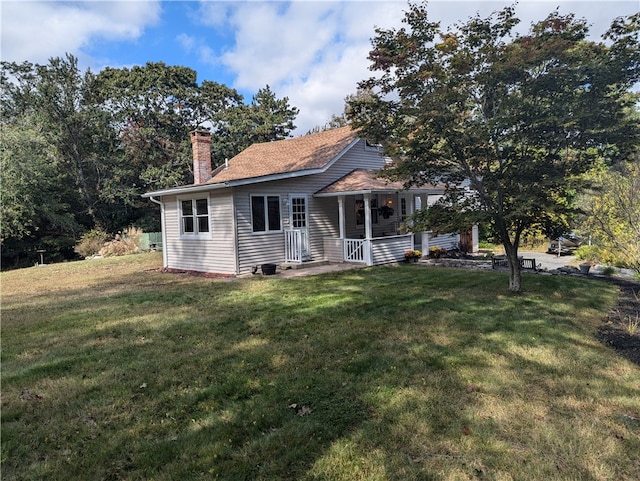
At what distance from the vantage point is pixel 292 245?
13109 mm

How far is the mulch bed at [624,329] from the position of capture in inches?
181

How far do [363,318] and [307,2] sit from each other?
9028mm

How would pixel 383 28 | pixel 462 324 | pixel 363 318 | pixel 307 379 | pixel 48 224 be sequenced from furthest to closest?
1. pixel 48 224
2. pixel 383 28
3. pixel 363 318
4. pixel 462 324
5. pixel 307 379

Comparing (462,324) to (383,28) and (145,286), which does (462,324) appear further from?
(145,286)

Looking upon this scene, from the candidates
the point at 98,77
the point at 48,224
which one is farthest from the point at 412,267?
the point at 98,77

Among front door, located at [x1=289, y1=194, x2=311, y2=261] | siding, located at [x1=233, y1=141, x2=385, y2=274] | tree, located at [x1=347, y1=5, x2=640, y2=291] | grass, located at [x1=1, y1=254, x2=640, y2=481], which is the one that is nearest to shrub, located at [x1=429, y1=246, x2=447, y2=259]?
siding, located at [x1=233, y1=141, x2=385, y2=274]

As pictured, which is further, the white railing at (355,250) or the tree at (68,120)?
the tree at (68,120)

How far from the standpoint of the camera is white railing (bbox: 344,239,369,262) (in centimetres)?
1303

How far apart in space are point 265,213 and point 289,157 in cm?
436

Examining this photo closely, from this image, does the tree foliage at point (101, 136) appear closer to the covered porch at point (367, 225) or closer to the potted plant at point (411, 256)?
the covered porch at point (367, 225)

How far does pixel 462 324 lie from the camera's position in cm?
572

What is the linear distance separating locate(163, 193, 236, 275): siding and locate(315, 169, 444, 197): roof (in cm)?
345

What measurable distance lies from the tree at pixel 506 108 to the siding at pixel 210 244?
579cm

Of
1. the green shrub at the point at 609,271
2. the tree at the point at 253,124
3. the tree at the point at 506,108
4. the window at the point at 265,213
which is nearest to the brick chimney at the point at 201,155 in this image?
the window at the point at 265,213
